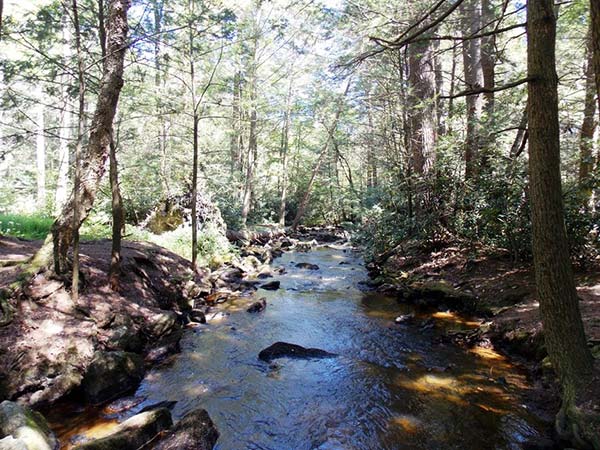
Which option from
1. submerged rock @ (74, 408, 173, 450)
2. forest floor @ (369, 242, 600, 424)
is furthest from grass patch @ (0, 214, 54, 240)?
forest floor @ (369, 242, 600, 424)

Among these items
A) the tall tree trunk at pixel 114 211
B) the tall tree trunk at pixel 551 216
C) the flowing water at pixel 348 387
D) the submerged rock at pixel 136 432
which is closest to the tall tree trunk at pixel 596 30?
the tall tree trunk at pixel 551 216

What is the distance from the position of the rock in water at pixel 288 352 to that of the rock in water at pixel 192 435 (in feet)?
6.79

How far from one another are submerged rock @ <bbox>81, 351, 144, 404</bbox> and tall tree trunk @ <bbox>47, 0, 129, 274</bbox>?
79.6 inches

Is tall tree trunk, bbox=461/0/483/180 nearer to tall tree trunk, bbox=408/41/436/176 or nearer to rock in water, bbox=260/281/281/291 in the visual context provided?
tall tree trunk, bbox=408/41/436/176

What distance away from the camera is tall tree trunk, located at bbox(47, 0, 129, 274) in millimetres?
6082

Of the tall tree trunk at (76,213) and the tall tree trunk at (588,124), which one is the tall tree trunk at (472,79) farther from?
the tall tree trunk at (76,213)

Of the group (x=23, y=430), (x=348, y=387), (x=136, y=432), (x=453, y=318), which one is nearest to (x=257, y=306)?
(x=348, y=387)

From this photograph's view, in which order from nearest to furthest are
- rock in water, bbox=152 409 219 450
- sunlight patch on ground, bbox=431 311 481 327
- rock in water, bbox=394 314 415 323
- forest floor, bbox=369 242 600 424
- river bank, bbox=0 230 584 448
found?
rock in water, bbox=152 409 219 450 < river bank, bbox=0 230 584 448 < forest floor, bbox=369 242 600 424 < sunlight patch on ground, bbox=431 311 481 327 < rock in water, bbox=394 314 415 323

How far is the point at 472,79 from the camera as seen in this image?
11.7 metres

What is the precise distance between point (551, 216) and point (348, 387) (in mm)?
3313

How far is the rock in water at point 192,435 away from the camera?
12.0 feet

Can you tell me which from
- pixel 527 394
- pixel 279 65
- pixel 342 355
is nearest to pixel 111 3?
pixel 342 355

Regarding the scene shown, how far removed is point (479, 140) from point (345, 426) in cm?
736

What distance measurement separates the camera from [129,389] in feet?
16.4
